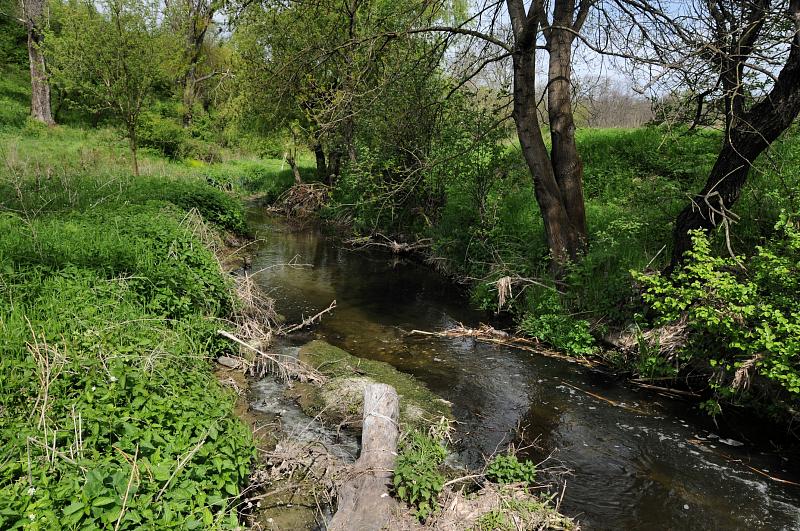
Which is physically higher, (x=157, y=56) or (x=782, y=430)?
(x=157, y=56)

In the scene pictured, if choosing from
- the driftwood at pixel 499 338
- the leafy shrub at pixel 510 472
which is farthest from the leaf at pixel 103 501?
the driftwood at pixel 499 338

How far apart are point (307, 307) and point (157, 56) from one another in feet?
40.8

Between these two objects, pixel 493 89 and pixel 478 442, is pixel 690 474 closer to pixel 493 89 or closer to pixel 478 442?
pixel 478 442

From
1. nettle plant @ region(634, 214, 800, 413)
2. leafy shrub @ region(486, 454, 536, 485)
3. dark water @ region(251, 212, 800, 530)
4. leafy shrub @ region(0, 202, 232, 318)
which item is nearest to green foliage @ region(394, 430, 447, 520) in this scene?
leafy shrub @ region(486, 454, 536, 485)

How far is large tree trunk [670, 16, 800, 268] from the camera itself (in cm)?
573

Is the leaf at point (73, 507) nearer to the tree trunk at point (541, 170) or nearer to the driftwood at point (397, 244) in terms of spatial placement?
the tree trunk at point (541, 170)

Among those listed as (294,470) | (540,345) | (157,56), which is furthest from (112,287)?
(157,56)

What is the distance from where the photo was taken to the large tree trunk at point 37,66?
78.5ft

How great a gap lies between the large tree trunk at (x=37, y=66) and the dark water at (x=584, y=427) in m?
23.2

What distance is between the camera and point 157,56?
1698 cm

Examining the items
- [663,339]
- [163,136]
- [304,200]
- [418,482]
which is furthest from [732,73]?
[163,136]

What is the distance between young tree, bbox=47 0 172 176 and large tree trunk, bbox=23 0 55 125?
850cm

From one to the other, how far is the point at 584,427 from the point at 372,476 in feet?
9.29

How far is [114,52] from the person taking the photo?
16203 mm
